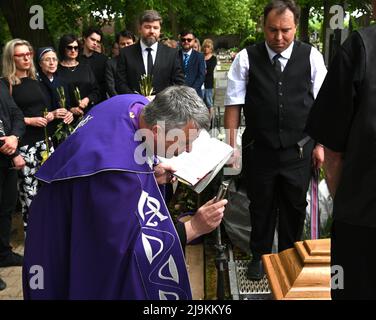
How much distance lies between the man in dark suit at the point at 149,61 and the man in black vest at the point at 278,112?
5.32 ft

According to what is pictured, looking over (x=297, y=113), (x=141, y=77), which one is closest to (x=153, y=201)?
(x=297, y=113)

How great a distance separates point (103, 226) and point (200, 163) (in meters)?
0.87

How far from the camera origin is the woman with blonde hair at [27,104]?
4.52 meters

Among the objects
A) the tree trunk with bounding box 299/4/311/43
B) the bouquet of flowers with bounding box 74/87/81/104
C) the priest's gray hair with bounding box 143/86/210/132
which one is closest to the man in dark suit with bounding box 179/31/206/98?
the bouquet of flowers with bounding box 74/87/81/104

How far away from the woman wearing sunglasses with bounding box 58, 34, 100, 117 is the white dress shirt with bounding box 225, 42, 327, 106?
2280mm

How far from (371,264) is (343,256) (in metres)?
0.11

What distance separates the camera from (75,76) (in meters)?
5.59

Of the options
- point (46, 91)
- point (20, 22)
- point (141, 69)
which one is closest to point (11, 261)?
point (46, 91)

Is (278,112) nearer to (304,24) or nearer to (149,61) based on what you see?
(149,61)

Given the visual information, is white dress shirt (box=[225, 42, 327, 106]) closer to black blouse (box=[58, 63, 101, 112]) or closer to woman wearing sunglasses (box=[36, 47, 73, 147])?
woman wearing sunglasses (box=[36, 47, 73, 147])

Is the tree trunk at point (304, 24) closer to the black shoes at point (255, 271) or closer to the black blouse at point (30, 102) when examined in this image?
the black blouse at point (30, 102)

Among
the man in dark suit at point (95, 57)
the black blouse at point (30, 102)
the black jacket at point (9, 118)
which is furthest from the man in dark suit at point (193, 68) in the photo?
the black jacket at point (9, 118)

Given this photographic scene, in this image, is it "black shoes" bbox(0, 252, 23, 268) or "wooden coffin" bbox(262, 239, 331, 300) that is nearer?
"wooden coffin" bbox(262, 239, 331, 300)

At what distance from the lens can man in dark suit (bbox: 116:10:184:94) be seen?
5.23m
